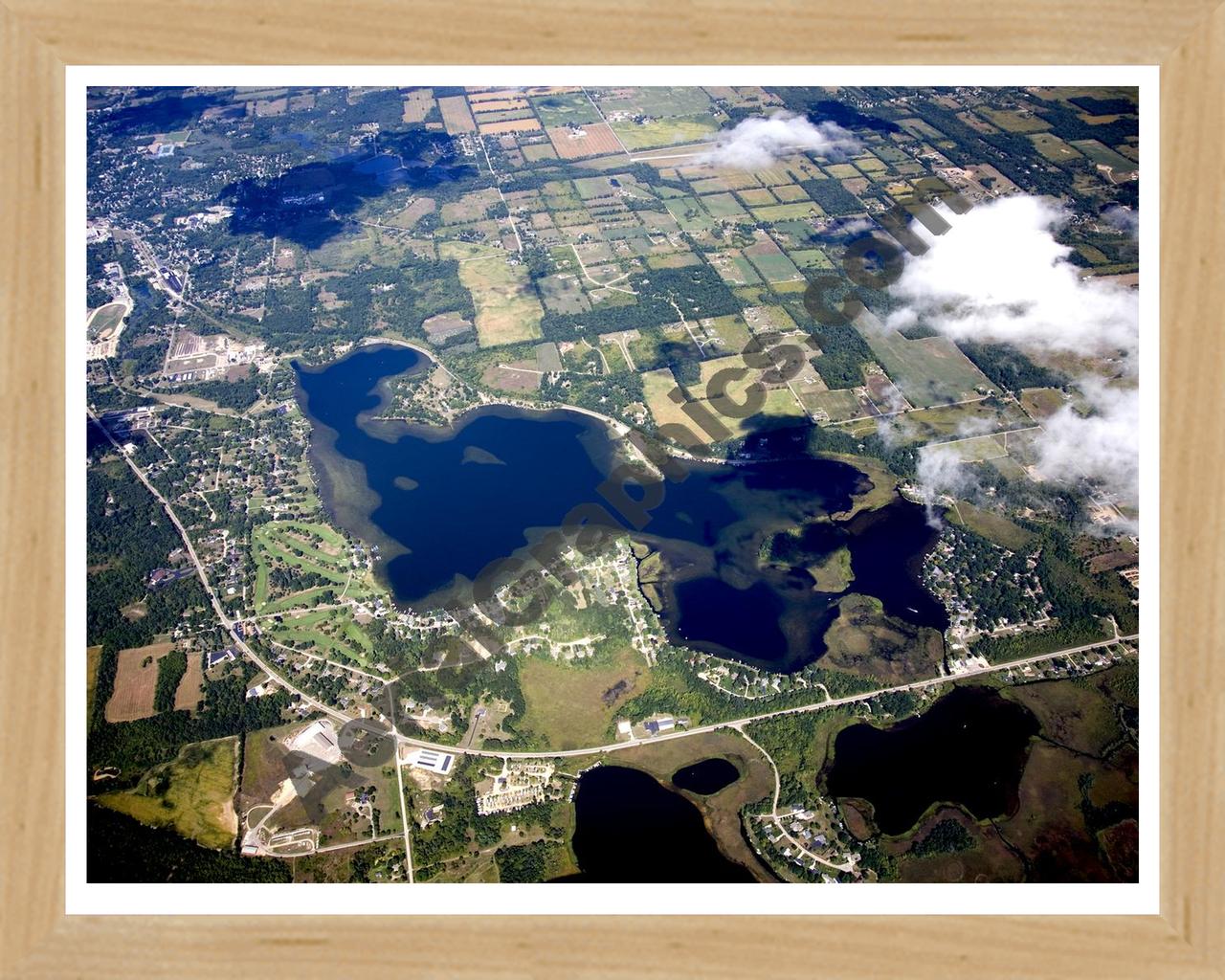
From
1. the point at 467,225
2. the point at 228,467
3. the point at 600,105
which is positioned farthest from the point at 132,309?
the point at 600,105

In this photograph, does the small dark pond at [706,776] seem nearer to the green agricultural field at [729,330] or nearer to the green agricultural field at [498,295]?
the green agricultural field at [729,330]

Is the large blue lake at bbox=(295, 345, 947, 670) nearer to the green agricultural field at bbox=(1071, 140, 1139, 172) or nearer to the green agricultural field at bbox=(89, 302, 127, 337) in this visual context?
the green agricultural field at bbox=(89, 302, 127, 337)

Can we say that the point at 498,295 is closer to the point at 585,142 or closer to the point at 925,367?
the point at 585,142

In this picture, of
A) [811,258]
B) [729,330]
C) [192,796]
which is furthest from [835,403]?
[192,796]

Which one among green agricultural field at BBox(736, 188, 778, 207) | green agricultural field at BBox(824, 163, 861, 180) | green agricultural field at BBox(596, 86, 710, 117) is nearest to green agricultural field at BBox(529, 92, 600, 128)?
green agricultural field at BBox(596, 86, 710, 117)
